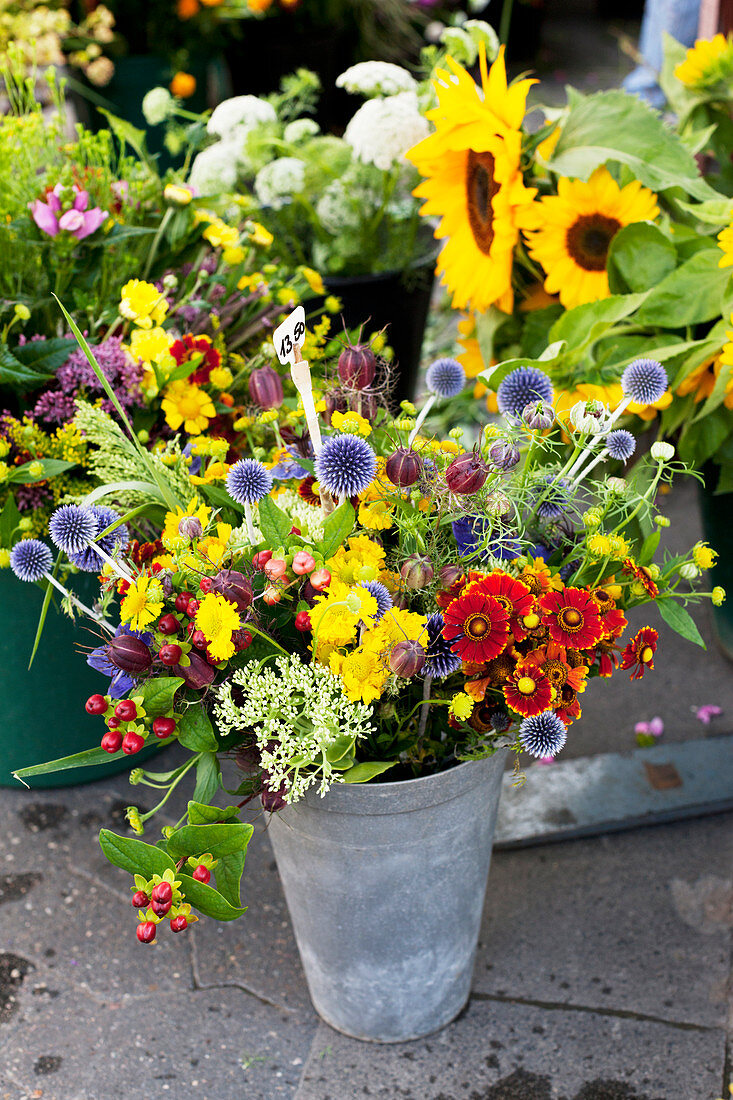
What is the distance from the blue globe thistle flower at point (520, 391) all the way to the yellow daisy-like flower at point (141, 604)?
46cm

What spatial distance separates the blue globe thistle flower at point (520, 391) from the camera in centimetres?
112

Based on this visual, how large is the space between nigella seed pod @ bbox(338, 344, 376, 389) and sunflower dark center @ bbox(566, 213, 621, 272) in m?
0.59

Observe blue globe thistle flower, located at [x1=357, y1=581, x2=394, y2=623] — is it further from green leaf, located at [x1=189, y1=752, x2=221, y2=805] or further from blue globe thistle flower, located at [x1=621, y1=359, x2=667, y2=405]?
blue globe thistle flower, located at [x1=621, y1=359, x2=667, y2=405]

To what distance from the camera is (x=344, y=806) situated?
1069mm

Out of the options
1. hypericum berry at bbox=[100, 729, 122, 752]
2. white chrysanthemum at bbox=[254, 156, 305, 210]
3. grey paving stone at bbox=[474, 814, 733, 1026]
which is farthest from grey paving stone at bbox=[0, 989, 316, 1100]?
white chrysanthemum at bbox=[254, 156, 305, 210]

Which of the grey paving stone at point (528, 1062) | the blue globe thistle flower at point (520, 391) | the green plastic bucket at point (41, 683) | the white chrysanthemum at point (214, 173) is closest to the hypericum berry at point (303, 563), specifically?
the blue globe thistle flower at point (520, 391)

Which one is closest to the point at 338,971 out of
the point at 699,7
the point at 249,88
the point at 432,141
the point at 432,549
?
the point at 432,549

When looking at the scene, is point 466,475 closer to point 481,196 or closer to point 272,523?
point 272,523

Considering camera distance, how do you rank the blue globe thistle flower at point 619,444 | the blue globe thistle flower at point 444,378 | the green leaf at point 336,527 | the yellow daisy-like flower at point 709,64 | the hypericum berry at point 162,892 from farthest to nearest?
the yellow daisy-like flower at point 709,64, the blue globe thistle flower at point 444,378, the blue globe thistle flower at point 619,444, the green leaf at point 336,527, the hypericum berry at point 162,892

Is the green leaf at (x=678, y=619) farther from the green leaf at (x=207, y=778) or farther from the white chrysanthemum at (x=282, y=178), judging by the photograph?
the white chrysanthemum at (x=282, y=178)

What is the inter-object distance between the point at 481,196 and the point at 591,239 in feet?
0.61

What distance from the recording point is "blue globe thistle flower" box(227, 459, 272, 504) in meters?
0.98

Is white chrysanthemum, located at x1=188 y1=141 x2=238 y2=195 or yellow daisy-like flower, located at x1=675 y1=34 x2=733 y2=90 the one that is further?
white chrysanthemum, located at x1=188 y1=141 x2=238 y2=195

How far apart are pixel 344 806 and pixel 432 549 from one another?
31 centimetres
